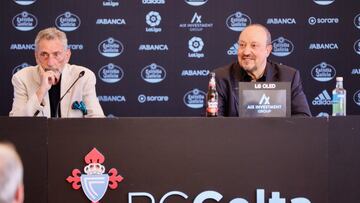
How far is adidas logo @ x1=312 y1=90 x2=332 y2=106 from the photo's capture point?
6.67 metres

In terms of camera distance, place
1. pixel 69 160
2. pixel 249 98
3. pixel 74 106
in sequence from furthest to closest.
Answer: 1. pixel 74 106
2. pixel 249 98
3. pixel 69 160

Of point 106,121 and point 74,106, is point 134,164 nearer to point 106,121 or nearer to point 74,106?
point 106,121

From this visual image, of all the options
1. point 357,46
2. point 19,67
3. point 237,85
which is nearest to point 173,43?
point 19,67

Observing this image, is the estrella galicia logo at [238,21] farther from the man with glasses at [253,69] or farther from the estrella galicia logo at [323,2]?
the man with glasses at [253,69]

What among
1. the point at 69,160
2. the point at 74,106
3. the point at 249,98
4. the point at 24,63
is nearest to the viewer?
the point at 69,160

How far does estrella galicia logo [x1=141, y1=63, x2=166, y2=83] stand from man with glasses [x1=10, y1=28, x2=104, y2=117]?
2004 mm

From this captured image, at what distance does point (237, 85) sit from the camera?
4.46 m

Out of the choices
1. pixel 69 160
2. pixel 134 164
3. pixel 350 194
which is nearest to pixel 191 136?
pixel 134 164

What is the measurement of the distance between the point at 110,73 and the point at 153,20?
2.27 feet

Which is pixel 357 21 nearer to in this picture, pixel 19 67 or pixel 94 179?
pixel 19 67

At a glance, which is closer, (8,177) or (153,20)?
(8,177)

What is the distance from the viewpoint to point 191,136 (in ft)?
11.3

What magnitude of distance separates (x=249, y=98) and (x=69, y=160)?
3.45ft

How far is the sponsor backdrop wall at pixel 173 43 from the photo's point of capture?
21.3ft
